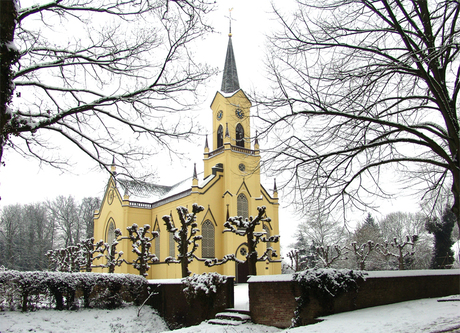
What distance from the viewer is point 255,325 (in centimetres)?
1172

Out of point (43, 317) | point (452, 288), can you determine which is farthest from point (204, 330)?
point (452, 288)

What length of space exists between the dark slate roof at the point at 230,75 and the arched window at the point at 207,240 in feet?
45.8

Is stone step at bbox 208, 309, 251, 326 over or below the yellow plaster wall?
below

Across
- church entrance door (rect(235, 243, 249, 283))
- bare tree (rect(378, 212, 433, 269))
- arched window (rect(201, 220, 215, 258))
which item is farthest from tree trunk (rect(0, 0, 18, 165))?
bare tree (rect(378, 212, 433, 269))

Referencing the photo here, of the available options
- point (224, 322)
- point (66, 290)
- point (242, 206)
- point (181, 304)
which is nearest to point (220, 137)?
point (242, 206)

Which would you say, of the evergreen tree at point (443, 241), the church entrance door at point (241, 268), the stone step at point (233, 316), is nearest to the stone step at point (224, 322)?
the stone step at point (233, 316)

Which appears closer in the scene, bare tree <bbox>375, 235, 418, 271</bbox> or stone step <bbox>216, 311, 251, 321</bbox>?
stone step <bbox>216, 311, 251, 321</bbox>

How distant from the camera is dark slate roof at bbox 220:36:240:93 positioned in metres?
36.6

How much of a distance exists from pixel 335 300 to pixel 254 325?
3.06m

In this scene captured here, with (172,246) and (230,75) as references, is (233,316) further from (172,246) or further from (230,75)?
(230,75)

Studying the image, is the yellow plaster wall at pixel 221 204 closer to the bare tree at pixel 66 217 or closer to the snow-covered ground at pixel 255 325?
the snow-covered ground at pixel 255 325

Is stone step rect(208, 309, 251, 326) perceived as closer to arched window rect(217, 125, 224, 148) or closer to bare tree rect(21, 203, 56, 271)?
arched window rect(217, 125, 224, 148)

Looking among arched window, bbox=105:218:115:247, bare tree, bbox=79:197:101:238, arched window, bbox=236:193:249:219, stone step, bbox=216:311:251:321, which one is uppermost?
bare tree, bbox=79:197:101:238

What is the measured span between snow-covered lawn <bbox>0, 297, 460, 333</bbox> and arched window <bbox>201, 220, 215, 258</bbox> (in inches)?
558
